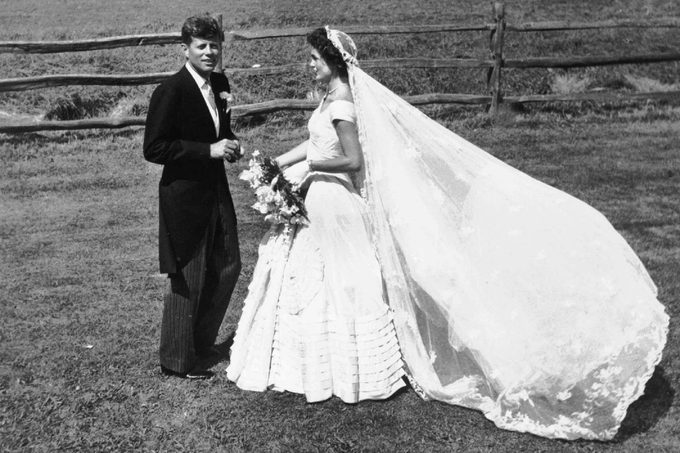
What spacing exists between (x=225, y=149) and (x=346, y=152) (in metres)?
A: 0.72

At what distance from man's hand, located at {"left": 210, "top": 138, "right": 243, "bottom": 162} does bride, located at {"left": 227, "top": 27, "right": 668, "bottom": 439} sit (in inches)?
16.9

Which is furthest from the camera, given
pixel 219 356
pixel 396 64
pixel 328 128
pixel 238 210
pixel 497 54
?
pixel 497 54

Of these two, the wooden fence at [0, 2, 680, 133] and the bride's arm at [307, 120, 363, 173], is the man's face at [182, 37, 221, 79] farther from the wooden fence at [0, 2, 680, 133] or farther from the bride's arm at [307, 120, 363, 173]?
the wooden fence at [0, 2, 680, 133]

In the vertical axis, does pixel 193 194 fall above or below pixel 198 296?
above

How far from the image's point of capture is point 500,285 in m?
4.74

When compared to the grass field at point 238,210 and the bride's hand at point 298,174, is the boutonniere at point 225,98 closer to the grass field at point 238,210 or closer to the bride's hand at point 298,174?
the bride's hand at point 298,174

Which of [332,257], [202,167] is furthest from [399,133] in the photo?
[202,167]

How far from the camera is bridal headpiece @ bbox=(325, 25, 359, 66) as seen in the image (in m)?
4.81

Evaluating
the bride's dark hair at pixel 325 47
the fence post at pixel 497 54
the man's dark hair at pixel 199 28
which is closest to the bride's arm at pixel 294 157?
the bride's dark hair at pixel 325 47

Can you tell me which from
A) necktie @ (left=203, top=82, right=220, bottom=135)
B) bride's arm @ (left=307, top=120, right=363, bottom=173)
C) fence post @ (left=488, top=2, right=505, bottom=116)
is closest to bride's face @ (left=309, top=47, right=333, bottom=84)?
bride's arm @ (left=307, top=120, right=363, bottom=173)

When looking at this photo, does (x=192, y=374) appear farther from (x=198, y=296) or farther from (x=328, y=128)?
(x=328, y=128)

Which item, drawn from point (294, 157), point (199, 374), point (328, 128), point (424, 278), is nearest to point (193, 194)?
point (294, 157)

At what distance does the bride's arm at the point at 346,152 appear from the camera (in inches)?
193

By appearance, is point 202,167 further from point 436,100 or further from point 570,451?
point 436,100
